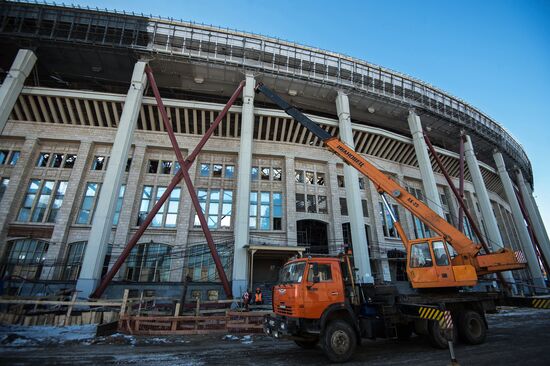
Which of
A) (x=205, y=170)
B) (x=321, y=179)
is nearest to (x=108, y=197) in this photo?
(x=205, y=170)

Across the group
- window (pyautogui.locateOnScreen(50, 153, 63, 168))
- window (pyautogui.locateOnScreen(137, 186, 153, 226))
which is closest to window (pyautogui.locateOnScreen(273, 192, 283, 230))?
window (pyautogui.locateOnScreen(137, 186, 153, 226))

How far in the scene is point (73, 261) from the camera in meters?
18.9

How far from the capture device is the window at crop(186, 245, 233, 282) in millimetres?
19797

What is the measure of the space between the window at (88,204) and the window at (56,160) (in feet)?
10.9

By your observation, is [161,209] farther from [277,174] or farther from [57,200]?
[277,174]

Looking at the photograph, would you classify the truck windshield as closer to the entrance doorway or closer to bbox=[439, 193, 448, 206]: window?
the entrance doorway

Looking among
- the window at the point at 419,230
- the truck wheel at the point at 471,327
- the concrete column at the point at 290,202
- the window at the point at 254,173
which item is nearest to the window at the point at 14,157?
the window at the point at 254,173

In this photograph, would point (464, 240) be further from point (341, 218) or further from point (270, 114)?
point (270, 114)

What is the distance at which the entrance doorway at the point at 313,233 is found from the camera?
75.6 ft

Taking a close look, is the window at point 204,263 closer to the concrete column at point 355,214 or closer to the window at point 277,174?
the window at point 277,174

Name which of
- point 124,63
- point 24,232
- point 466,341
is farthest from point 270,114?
point 24,232

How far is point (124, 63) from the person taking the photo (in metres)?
21.7

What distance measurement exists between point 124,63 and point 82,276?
→ 1720 centimetres

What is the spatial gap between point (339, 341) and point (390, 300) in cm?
215
